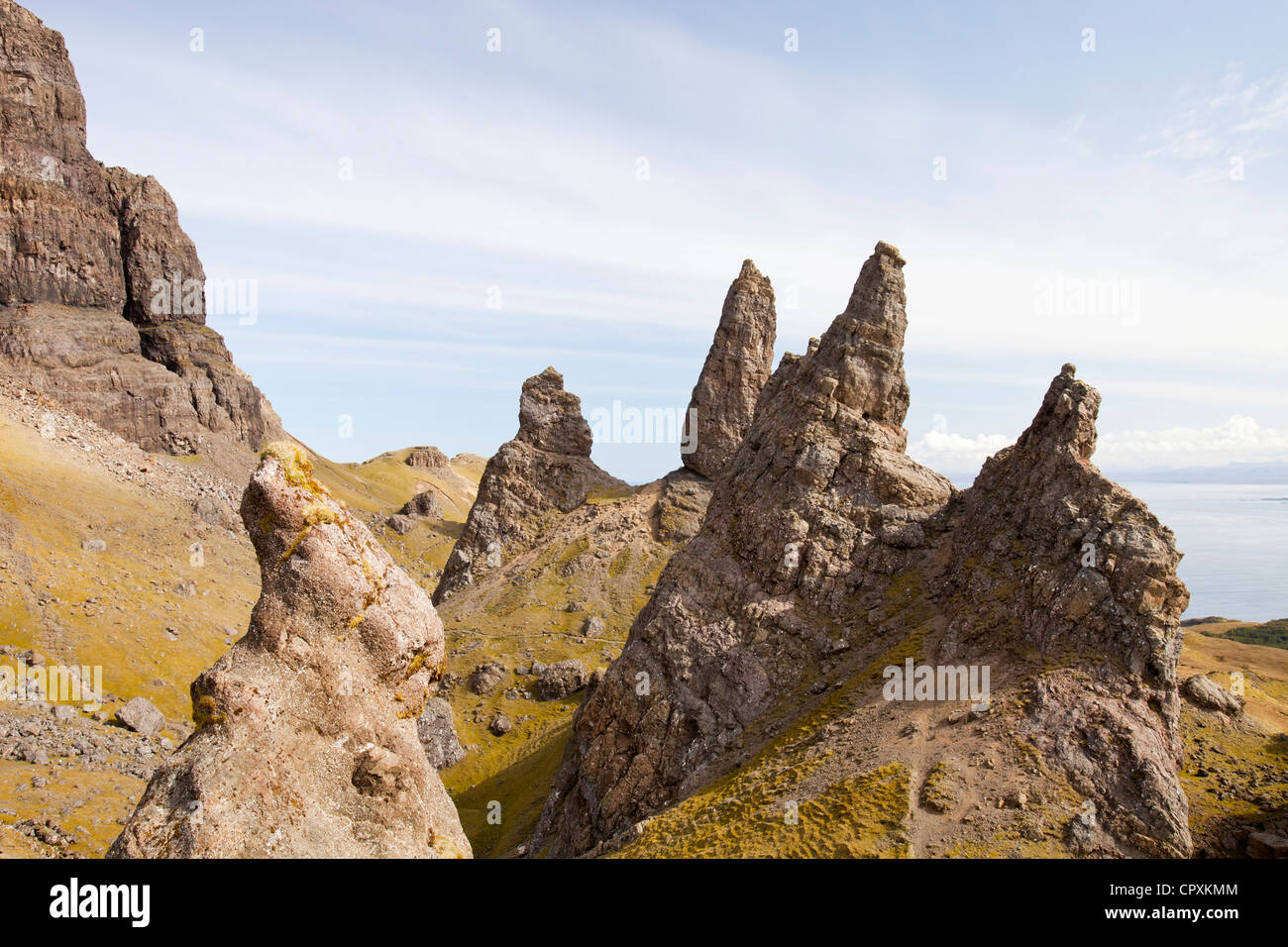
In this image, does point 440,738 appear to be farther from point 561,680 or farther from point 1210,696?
point 1210,696

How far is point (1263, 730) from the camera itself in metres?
38.4

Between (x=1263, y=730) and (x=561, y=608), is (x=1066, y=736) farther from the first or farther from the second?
(x=561, y=608)

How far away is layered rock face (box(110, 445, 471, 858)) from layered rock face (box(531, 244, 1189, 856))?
2109 centimetres

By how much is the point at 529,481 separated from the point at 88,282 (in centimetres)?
9163

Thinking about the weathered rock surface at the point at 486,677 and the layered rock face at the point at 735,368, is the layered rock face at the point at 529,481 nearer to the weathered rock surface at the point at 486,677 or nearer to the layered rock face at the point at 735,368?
the layered rock face at the point at 735,368

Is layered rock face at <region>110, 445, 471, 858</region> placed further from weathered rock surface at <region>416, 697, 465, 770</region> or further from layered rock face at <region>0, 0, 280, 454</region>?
layered rock face at <region>0, 0, 280, 454</region>

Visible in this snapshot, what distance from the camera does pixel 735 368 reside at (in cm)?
11900

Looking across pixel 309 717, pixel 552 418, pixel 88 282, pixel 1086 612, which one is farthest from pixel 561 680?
pixel 88 282

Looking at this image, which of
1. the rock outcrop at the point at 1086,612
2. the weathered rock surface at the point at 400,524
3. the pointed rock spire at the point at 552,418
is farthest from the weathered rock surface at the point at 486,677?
the weathered rock surface at the point at 400,524

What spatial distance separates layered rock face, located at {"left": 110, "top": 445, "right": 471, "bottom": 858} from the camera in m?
20.7

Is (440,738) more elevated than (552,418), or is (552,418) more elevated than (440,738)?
(552,418)
